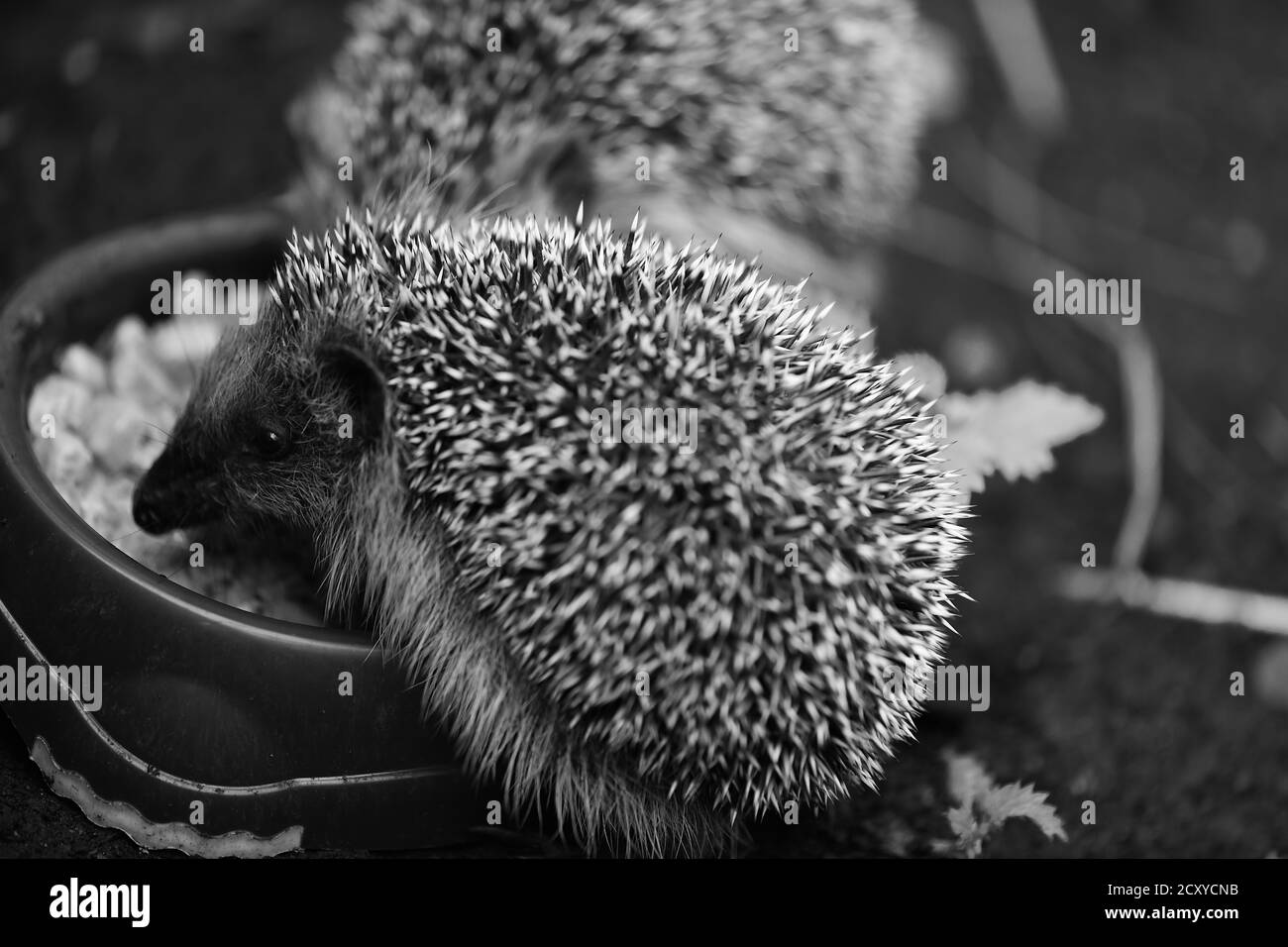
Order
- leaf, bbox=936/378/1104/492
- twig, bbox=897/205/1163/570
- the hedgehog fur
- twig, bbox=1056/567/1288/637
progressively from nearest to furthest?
leaf, bbox=936/378/1104/492, the hedgehog fur, twig, bbox=1056/567/1288/637, twig, bbox=897/205/1163/570

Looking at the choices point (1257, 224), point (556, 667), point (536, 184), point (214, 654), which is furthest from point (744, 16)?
point (1257, 224)

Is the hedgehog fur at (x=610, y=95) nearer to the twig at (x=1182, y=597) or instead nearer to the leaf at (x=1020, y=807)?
the twig at (x=1182, y=597)

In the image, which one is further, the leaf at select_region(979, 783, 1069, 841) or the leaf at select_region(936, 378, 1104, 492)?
the leaf at select_region(936, 378, 1104, 492)

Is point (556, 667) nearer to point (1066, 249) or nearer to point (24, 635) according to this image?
point (24, 635)

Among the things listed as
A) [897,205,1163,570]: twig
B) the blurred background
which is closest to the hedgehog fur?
A: the blurred background

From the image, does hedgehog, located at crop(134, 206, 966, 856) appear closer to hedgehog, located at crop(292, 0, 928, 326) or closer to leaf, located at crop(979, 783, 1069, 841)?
leaf, located at crop(979, 783, 1069, 841)

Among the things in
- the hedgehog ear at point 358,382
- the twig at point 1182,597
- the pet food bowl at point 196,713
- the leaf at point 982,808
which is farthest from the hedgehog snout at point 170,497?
the twig at point 1182,597
